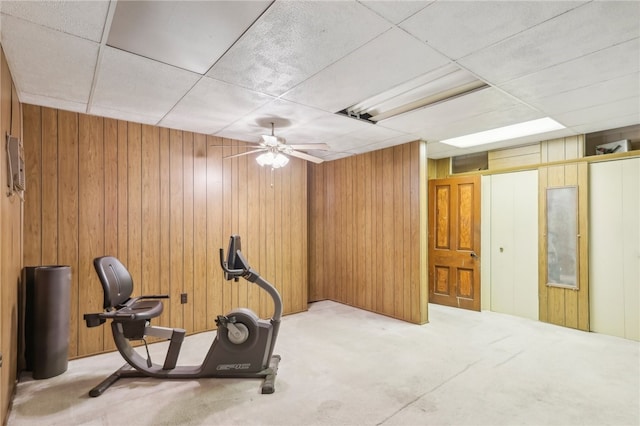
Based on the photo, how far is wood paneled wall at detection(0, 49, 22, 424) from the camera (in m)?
2.05

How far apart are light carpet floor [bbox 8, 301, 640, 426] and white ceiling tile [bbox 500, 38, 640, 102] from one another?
2.43m

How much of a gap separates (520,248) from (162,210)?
480 cm

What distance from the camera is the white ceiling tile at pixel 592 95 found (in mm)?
2598

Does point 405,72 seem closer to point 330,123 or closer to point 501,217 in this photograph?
point 330,123

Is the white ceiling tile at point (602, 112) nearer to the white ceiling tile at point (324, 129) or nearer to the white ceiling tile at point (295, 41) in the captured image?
the white ceiling tile at point (324, 129)

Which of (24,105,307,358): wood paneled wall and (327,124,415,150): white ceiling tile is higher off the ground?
(327,124,415,150): white ceiling tile

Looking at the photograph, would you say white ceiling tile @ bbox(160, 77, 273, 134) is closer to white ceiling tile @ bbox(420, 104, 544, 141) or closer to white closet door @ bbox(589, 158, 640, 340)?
white ceiling tile @ bbox(420, 104, 544, 141)

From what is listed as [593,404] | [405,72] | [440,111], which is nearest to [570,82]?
[440,111]

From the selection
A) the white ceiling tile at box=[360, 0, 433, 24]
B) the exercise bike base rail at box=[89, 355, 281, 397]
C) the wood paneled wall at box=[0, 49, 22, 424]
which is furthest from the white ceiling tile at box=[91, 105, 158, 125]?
the white ceiling tile at box=[360, 0, 433, 24]

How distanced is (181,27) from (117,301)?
2.19 m

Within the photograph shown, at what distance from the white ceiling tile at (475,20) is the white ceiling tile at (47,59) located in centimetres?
200

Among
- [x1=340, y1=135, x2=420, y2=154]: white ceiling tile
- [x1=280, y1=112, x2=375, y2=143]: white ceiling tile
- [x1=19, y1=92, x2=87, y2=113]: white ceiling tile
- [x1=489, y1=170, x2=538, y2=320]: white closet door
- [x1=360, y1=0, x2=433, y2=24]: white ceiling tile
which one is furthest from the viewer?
[x1=489, y1=170, x2=538, y2=320]: white closet door

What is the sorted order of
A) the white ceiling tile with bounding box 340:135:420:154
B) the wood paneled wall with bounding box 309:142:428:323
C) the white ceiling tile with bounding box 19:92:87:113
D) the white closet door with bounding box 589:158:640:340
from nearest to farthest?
the white ceiling tile with bounding box 19:92:87:113 → the white closet door with bounding box 589:158:640:340 → the white ceiling tile with bounding box 340:135:420:154 → the wood paneled wall with bounding box 309:142:428:323

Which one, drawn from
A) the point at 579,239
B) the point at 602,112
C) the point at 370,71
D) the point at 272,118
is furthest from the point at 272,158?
the point at 579,239
